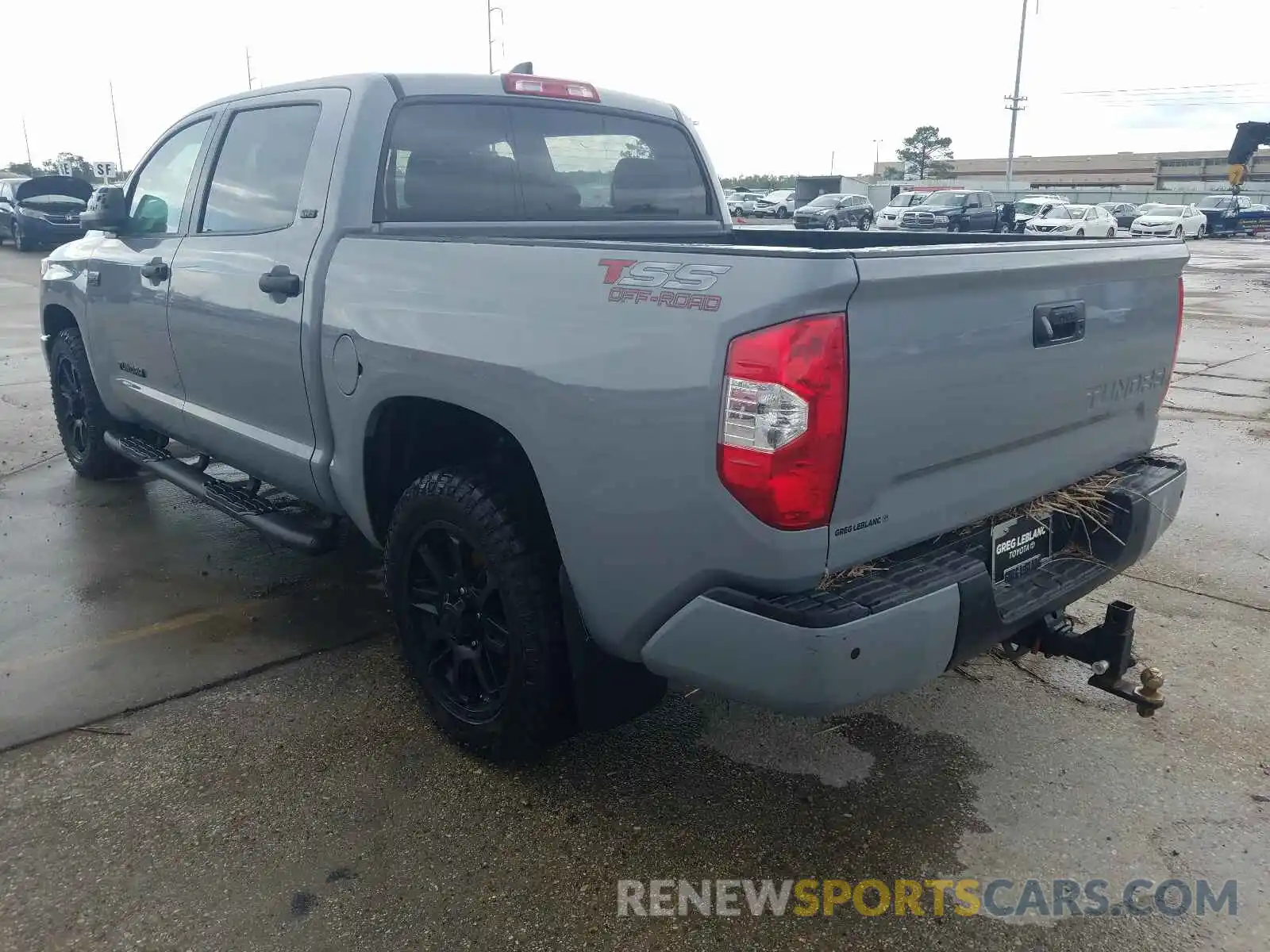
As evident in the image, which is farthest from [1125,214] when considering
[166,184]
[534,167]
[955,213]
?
[166,184]

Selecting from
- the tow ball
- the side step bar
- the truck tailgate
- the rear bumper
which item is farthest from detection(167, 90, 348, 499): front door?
the tow ball

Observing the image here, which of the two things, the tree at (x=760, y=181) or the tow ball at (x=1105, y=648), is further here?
the tree at (x=760, y=181)

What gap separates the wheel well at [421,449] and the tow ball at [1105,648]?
152cm

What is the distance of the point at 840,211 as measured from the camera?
121 feet

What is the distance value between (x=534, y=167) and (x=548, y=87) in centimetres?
35

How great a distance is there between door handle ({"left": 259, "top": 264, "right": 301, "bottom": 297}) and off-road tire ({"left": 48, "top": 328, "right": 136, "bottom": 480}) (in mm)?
2441

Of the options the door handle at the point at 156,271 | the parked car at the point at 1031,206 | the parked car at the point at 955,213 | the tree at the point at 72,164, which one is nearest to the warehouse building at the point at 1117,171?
the parked car at the point at 1031,206

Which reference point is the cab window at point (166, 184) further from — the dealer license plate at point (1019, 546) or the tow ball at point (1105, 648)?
the tow ball at point (1105, 648)

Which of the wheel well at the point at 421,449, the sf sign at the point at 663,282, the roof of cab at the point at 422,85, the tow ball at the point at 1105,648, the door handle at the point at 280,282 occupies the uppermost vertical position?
the roof of cab at the point at 422,85

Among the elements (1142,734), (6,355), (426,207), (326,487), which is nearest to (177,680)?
(326,487)

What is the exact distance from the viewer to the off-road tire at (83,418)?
218 inches

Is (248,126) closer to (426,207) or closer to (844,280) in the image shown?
(426,207)

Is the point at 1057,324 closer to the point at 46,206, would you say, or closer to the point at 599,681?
the point at 599,681

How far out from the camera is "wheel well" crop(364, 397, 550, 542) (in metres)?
2.88
